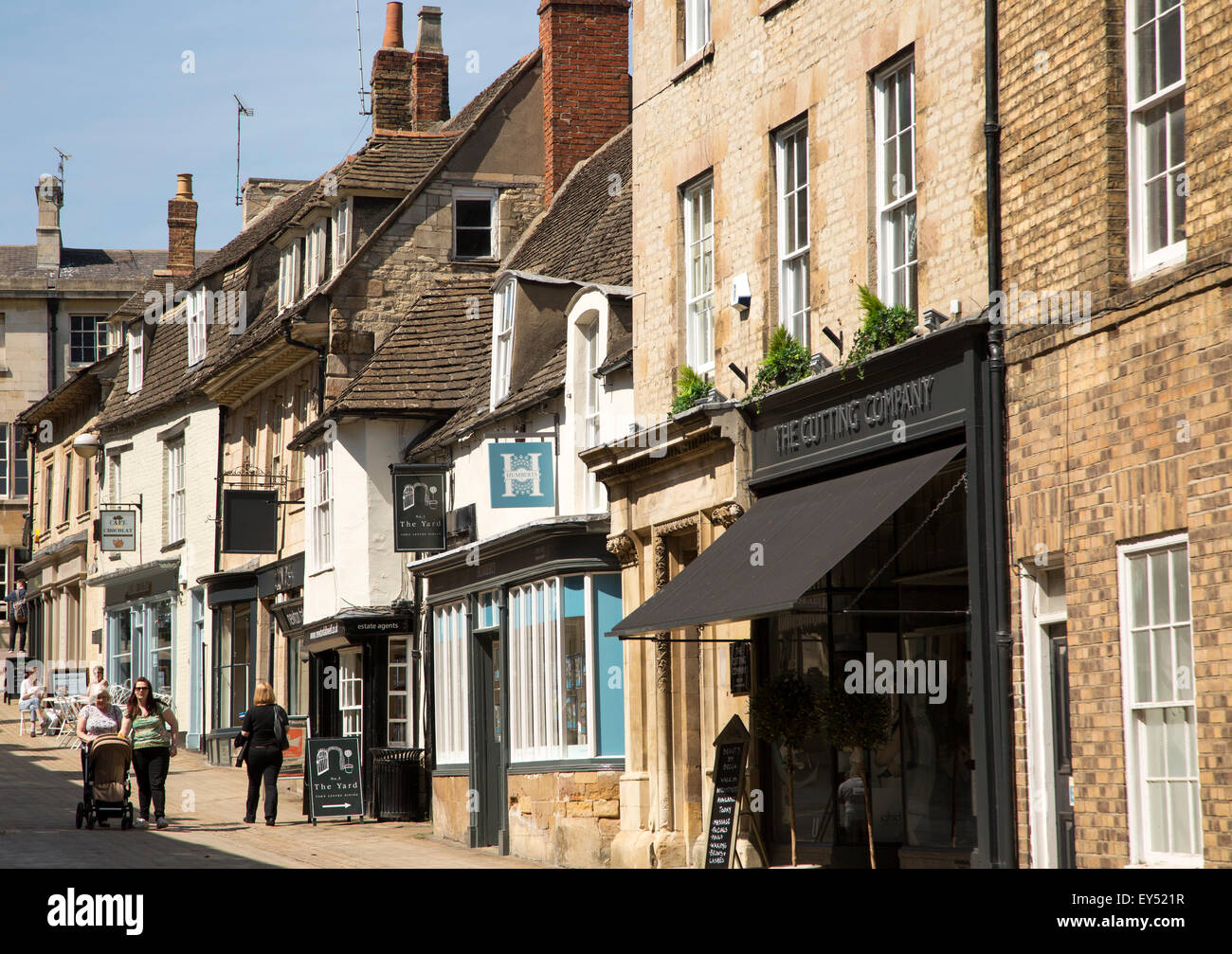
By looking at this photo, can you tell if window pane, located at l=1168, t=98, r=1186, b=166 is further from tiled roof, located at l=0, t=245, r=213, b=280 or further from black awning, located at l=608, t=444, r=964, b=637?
tiled roof, located at l=0, t=245, r=213, b=280

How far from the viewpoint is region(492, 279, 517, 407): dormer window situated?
22.4 metres

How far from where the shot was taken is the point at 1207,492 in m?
9.99

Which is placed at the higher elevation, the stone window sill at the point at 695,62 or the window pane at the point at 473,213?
the window pane at the point at 473,213

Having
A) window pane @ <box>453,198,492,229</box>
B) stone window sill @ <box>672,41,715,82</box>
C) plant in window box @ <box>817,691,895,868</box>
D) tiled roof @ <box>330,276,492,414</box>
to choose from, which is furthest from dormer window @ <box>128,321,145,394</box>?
plant in window box @ <box>817,691,895,868</box>

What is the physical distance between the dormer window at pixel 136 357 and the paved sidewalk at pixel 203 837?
13.3m

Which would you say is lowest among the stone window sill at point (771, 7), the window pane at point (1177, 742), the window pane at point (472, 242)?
the window pane at point (1177, 742)

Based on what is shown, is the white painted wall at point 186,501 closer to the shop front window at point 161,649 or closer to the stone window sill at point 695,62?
the shop front window at point 161,649

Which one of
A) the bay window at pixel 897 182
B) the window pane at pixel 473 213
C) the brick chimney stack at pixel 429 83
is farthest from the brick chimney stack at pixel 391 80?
the bay window at pixel 897 182

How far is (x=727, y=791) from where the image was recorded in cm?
1580

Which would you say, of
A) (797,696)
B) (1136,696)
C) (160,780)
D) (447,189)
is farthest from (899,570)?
(447,189)

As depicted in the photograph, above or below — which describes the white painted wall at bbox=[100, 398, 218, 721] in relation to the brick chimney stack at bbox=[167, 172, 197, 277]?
below

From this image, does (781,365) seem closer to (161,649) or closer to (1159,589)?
(1159,589)

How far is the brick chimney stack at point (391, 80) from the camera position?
114 feet

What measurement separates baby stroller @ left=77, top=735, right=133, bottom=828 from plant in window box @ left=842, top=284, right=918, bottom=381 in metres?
11.3
